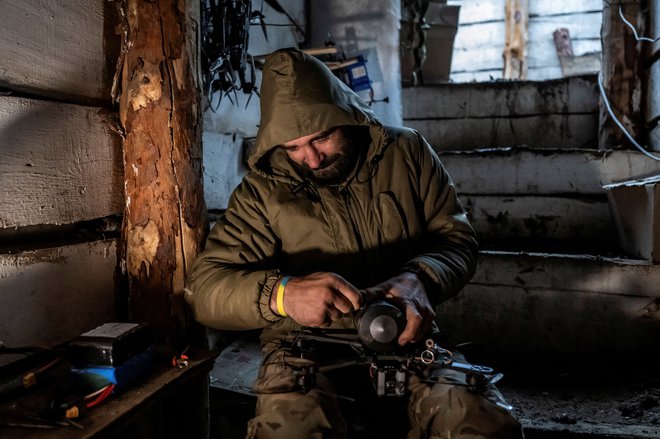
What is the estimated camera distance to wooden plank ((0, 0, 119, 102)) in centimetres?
148

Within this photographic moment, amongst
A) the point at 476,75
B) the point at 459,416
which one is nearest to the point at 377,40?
the point at 459,416

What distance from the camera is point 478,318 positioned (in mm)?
2988

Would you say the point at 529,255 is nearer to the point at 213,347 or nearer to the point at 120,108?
the point at 213,347

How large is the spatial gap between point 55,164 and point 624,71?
423 centimetres

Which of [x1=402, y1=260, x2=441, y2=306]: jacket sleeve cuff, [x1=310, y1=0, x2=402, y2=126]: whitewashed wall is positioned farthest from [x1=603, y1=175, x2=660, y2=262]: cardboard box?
[x1=310, y1=0, x2=402, y2=126]: whitewashed wall

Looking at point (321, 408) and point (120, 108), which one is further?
point (120, 108)

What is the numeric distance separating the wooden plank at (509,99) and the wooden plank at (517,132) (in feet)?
0.19

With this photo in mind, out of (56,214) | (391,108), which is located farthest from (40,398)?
(391,108)

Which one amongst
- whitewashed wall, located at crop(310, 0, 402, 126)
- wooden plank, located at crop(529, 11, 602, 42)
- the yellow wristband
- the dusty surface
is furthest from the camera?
wooden plank, located at crop(529, 11, 602, 42)

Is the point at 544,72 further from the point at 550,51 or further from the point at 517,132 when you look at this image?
the point at 517,132

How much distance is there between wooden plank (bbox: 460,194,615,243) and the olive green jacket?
171cm

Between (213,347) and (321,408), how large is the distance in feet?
5.25

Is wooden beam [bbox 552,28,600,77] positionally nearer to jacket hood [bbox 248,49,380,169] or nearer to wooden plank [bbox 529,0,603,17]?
wooden plank [bbox 529,0,603,17]

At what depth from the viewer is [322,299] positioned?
1.44 metres
